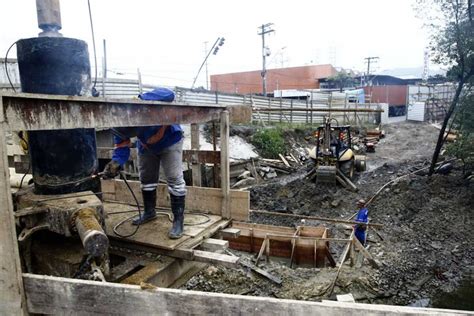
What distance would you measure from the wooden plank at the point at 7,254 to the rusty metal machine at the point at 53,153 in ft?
2.64

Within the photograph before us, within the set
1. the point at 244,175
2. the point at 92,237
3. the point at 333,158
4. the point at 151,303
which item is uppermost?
the point at 92,237

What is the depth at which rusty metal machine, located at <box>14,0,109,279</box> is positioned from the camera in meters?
2.88

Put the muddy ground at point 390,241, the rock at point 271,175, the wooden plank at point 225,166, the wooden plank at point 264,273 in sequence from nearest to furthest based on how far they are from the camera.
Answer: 1. the wooden plank at point 225,166
2. the muddy ground at point 390,241
3. the wooden plank at point 264,273
4. the rock at point 271,175

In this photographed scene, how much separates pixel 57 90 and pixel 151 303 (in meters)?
2.24

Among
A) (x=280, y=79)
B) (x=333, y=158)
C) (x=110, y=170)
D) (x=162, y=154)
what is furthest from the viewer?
(x=280, y=79)

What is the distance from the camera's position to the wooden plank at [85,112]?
2.02 m

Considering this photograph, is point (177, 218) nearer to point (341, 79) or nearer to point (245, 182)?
point (245, 182)

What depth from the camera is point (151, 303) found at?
1.88m

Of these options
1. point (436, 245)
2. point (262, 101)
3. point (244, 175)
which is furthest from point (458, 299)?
point (262, 101)

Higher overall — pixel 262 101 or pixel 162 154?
pixel 262 101

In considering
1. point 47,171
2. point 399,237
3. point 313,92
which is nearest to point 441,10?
point 399,237

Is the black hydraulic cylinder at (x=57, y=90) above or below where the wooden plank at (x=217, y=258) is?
above

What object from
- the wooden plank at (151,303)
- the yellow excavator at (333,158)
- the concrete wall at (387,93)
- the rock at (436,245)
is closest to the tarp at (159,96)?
the wooden plank at (151,303)

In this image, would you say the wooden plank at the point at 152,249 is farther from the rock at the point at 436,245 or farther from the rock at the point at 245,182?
the rock at the point at 245,182
